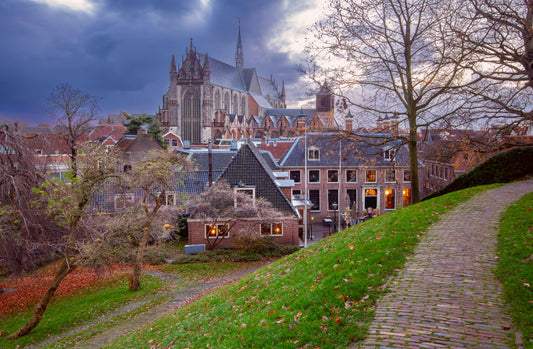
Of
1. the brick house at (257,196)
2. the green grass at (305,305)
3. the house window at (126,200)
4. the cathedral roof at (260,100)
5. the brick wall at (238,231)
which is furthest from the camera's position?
the cathedral roof at (260,100)

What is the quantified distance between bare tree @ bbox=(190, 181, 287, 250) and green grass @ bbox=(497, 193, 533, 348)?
14989 mm

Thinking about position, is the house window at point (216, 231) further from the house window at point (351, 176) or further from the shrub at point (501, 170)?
the house window at point (351, 176)

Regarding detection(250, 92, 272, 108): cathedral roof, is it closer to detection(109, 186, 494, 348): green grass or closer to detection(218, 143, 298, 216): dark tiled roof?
detection(218, 143, 298, 216): dark tiled roof

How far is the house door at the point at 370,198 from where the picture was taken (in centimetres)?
4256

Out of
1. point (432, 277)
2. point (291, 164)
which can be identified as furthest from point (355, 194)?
point (432, 277)

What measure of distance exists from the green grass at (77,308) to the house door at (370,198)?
30.0 meters

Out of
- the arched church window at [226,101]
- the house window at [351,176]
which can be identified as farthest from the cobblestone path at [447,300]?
the arched church window at [226,101]

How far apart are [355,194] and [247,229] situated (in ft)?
73.3

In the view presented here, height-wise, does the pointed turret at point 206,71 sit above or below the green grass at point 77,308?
above

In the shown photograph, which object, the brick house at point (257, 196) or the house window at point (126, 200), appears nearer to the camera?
the house window at point (126, 200)

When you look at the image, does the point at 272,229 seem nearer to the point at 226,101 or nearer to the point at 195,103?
the point at 195,103

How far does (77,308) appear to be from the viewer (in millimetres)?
14680

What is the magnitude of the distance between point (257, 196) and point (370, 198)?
21648mm

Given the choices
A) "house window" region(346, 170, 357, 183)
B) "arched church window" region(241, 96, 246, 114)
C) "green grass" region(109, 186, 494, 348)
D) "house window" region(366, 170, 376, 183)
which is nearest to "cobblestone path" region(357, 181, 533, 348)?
"green grass" region(109, 186, 494, 348)
